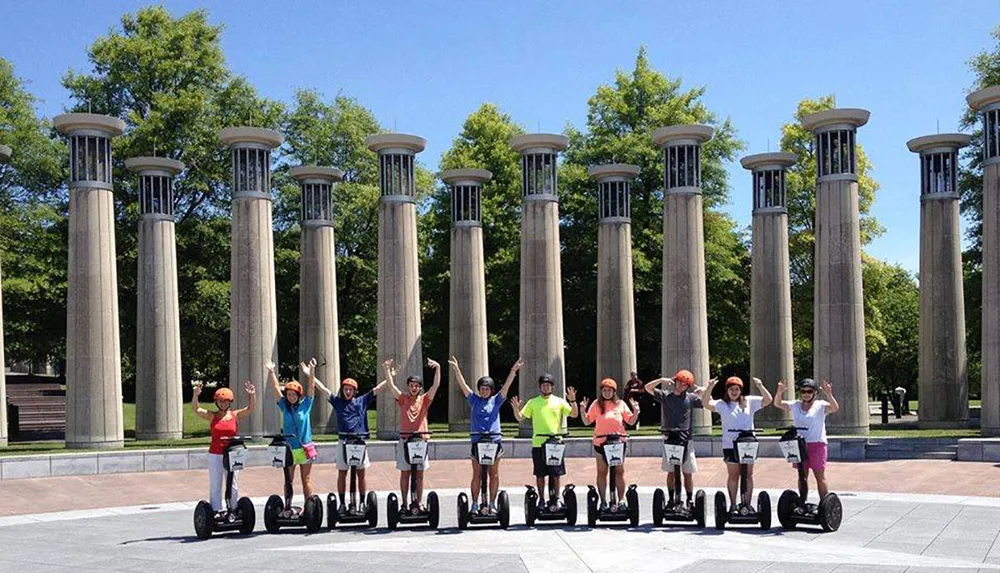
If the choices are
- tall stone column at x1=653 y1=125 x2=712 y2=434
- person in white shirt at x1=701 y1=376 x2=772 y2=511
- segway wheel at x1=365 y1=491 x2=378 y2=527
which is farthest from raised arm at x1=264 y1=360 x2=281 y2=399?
tall stone column at x1=653 y1=125 x2=712 y2=434

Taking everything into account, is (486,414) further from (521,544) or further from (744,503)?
(744,503)

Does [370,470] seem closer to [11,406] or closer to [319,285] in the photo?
[319,285]

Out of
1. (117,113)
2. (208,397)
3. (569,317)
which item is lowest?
(208,397)

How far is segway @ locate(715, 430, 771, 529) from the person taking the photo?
15.1 metres

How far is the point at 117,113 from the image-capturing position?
43.4 meters

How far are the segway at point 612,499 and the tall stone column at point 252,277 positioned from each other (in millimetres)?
16605

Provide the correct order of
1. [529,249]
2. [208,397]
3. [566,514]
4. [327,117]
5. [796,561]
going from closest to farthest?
[796,561] < [566,514] < [529,249] < [327,117] < [208,397]

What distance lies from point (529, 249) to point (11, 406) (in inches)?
903

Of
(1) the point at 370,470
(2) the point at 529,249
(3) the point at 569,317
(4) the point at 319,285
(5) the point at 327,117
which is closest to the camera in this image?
(1) the point at 370,470

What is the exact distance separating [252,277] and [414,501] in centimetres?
1610

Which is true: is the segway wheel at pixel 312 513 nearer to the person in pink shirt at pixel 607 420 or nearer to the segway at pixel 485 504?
the segway at pixel 485 504

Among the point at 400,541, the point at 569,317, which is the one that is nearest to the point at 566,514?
the point at 400,541

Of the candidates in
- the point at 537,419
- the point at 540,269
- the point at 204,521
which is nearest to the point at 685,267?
the point at 540,269

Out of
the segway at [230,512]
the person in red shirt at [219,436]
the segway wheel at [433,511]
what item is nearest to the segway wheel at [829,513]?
the segway wheel at [433,511]
